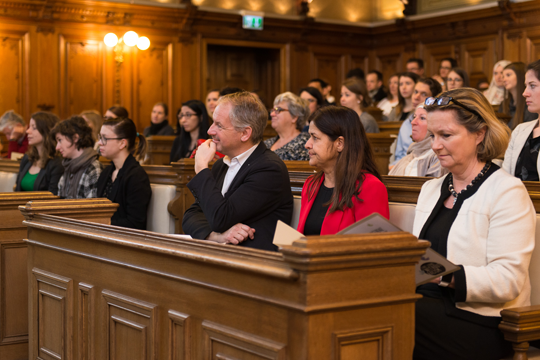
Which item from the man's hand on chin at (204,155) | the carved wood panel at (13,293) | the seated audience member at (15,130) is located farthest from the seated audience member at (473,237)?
the seated audience member at (15,130)

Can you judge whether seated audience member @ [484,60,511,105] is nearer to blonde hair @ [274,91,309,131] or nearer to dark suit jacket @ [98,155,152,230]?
blonde hair @ [274,91,309,131]

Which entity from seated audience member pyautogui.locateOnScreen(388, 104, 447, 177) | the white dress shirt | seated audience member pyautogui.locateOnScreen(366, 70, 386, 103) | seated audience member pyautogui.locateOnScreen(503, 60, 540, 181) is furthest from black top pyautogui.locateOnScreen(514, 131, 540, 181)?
seated audience member pyautogui.locateOnScreen(366, 70, 386, 103)

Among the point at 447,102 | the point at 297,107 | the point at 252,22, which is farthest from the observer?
the point at 252,22

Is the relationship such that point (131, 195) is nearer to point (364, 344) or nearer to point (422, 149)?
point (422, 149)

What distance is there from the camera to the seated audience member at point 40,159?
4.83m

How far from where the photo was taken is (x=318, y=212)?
8.63 feet

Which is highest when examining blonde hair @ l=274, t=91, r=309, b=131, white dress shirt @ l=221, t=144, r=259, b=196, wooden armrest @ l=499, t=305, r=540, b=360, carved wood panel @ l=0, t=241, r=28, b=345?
blonde hair @ l=274, t=91, r=309, b=131

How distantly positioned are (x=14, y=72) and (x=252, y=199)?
8.18 m

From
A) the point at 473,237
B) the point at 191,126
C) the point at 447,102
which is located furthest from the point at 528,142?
the point at 191,126

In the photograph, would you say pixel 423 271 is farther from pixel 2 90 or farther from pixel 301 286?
pixel 2 90

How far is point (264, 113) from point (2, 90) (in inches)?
311

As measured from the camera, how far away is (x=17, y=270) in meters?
3.37

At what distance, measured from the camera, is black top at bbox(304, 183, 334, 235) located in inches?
102

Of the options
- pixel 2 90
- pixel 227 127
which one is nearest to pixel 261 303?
pixel 227 127
